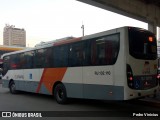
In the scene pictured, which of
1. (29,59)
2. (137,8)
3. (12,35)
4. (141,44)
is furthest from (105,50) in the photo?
(12,35)

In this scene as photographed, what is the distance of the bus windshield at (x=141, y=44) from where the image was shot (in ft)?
28.3

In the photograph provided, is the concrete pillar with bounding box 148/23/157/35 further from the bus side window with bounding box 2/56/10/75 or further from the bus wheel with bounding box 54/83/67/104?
the bus side window with bounding box 2/56/10/75

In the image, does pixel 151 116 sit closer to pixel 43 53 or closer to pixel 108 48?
pixel 108 48

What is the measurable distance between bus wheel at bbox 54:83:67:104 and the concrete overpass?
4.53m

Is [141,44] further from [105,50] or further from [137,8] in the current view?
[137,8]

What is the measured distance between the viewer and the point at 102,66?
9164 mm

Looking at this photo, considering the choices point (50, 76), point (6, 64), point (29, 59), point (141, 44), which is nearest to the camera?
point (141, 44)

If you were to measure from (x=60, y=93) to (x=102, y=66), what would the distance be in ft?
10.5

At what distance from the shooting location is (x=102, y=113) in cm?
909

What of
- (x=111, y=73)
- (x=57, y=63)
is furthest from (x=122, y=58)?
(x=57, y=63)

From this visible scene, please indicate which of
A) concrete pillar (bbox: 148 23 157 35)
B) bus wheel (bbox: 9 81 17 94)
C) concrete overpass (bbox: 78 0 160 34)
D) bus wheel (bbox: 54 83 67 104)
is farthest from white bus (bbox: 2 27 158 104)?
concrete pillar (bbox: 148 23 157 35)

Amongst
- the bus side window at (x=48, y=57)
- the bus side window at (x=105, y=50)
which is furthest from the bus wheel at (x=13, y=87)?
the bus side window at (x=105, y=50)

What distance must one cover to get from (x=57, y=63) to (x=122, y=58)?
4.19 metres

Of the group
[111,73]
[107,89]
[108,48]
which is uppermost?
[108,48]
